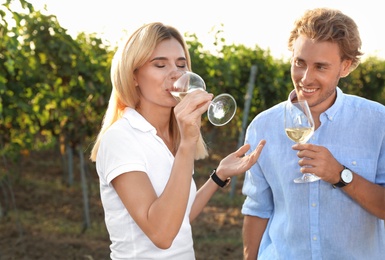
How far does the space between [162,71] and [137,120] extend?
200mm

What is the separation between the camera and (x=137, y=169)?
2.16 m

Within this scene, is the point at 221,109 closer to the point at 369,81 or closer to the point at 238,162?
the point at 238,162

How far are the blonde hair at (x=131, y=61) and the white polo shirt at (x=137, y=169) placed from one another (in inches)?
3.5

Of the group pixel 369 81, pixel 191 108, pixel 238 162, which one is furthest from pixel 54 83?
pixel 369 81

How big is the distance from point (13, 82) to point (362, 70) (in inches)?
394

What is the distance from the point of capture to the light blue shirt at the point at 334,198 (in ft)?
8.36

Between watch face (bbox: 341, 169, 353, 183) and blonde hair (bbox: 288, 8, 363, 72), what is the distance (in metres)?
0.50

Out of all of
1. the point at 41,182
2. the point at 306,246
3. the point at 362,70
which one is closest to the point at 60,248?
the point at 41,182

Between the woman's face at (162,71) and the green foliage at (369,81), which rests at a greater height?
the woman's face at (162,71)

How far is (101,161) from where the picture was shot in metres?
2.25

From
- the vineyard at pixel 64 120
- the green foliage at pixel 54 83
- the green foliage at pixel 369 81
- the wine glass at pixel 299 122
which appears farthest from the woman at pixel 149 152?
the green foliage at pixel 369 81

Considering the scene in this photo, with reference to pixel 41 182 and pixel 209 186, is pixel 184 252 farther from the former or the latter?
pixel 41 182

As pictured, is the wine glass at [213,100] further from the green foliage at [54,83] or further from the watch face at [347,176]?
the green foliage at [54,83]

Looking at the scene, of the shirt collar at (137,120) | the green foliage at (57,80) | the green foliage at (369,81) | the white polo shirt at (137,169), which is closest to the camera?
the white polo shirt at (137,169)
